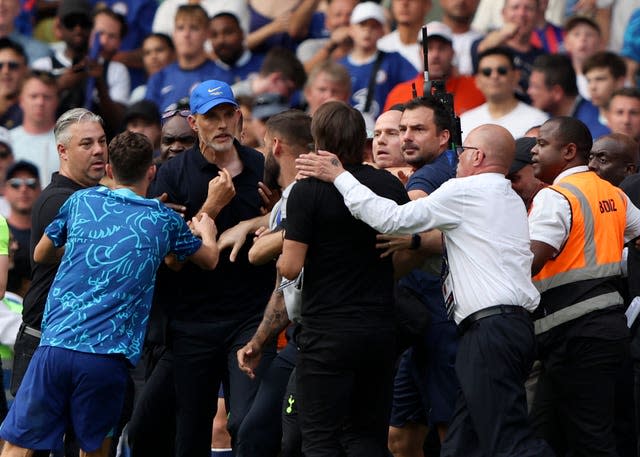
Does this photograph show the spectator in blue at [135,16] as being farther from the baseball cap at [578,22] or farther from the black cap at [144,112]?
the baseball cap at [578,22]

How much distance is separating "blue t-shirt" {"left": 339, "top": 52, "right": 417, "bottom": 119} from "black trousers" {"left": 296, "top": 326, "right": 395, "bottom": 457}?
5.20 m

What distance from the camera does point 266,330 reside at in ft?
24.2

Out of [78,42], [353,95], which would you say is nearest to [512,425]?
[353,95]

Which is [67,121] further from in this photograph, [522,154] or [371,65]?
[371,65]

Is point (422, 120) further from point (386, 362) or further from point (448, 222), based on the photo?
point (386, 362)

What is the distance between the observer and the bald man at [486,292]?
6574 millimetres

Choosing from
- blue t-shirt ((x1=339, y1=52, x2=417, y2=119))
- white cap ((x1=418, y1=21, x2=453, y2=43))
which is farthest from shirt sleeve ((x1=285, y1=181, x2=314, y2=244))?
blue t-shirt ((x1=339, y1=52, x2=417, y2=119))

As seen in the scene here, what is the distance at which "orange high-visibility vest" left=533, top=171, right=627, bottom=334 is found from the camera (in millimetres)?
7156

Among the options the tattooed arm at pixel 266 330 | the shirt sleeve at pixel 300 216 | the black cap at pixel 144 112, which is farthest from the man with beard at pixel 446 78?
the shirt sleeve at pixel 300 216

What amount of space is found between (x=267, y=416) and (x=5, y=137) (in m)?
5.91

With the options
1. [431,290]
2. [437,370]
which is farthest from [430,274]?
[437,370]

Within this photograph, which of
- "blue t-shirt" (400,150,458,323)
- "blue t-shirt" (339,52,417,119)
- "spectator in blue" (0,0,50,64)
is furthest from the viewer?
"spectator in blue" (0,0,50,64)

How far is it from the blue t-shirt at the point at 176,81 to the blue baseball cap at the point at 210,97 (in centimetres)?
461

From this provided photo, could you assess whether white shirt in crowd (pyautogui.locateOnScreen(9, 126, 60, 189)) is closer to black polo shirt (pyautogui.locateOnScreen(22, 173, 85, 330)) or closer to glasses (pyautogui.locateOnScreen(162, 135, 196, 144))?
glasses (pyautogui.locateOnScreen(162, 135, 196, 144))
